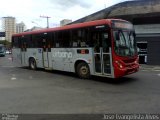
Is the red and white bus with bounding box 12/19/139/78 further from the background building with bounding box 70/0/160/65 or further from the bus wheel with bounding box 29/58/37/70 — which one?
the background building with bounding box 70/0/160/65

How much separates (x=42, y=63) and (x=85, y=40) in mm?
5037

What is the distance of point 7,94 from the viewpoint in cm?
946

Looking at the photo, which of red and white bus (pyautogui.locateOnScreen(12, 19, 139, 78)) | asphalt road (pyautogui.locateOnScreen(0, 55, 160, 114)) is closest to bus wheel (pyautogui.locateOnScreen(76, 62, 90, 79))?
red and white bus (pyautogui.locateOnScreen(12, 19, 139, 78))

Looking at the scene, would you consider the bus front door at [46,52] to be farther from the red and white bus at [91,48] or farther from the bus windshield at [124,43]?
the bus windshield at [124,43]

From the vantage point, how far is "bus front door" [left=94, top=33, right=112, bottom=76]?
38.1 feet

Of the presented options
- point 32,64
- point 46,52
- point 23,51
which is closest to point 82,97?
point 46,52

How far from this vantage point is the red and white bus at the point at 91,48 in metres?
11.5

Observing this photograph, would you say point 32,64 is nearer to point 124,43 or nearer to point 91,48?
point 91,48

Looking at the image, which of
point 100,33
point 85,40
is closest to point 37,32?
point 85,40

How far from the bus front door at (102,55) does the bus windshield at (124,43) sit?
0.40m

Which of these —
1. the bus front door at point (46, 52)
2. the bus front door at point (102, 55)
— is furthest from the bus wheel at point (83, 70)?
the bus front door at point (46, 52)

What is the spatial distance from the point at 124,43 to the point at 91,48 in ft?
5.31

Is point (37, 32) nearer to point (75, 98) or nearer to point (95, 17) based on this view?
point (75, 98)

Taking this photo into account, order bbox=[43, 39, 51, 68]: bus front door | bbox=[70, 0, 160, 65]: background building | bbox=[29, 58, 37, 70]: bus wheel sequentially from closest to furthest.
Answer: bbox=[43, 39, 51, 68]: bus front door, bbox=[29, 58, 37, 70]: bus wheel, bbox=[70, 0, 160, 65]: background building
